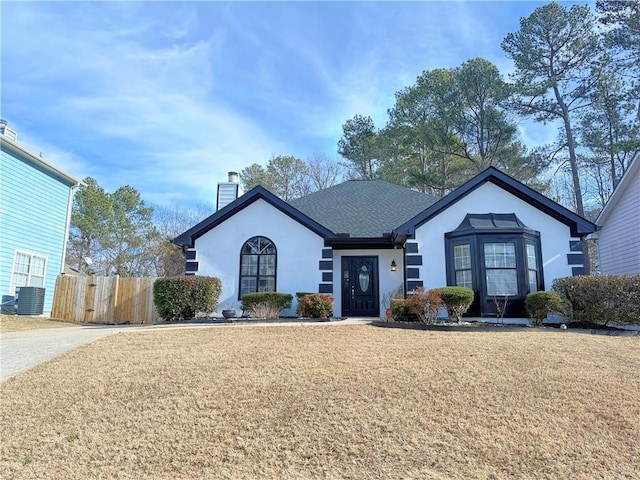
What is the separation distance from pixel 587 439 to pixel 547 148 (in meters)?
23.6

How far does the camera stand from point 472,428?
13.8ft

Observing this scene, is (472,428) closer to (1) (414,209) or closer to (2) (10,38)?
(1) (414,209)

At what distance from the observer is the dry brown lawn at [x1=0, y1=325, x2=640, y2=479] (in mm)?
3684

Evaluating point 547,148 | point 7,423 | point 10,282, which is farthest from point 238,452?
point 547,148

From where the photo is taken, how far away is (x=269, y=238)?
46.4 ft

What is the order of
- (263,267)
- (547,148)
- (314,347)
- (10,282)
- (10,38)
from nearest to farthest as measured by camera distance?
(314,347) → (10,38) → (263,267) → (10,282) → (547,148)

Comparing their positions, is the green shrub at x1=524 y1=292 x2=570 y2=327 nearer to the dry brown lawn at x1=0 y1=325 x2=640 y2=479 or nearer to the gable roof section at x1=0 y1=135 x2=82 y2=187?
the dry brown lawn at x1=0 y1=325 x2=640 y2=479

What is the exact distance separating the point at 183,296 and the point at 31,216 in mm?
8749

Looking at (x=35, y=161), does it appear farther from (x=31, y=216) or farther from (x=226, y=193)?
(x=226, y=193)

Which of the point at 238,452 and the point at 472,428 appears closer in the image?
the point at 238,452

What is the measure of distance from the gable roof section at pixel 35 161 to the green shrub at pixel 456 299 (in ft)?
51.1

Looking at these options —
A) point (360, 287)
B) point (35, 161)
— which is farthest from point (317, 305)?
point (35, 161)

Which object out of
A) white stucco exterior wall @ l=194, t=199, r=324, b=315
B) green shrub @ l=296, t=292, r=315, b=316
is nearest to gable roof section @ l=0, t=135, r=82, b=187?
white stucco exterior wall @ l=194, t=199, r=324, b=315

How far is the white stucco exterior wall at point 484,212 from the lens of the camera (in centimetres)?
1252
